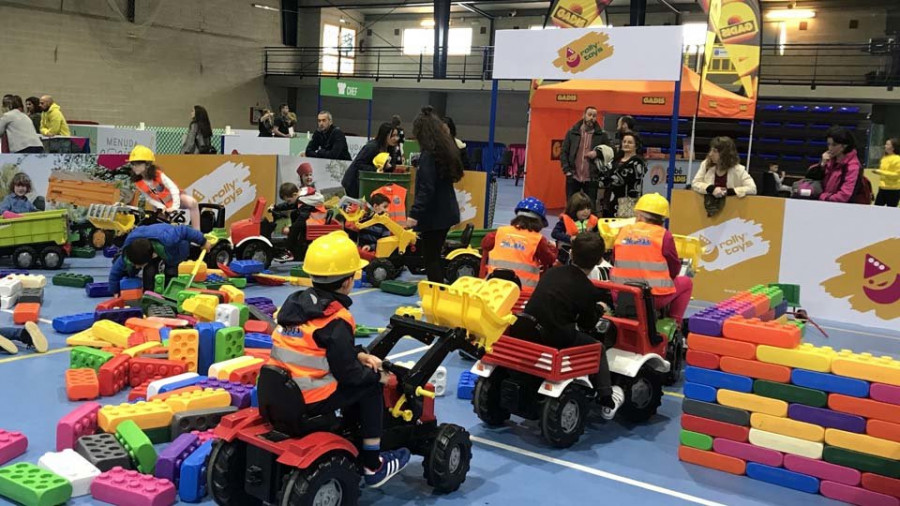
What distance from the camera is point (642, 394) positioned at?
5465 millimetres

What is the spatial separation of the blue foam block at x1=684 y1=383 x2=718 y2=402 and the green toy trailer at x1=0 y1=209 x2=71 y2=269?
7644 millimetres

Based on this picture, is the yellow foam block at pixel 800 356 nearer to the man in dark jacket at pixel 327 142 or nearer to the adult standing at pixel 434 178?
the adult standing at pixel 434 178

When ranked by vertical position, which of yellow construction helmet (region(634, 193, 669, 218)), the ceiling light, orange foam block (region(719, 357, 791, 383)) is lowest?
orange foam block (region(719, 357, 791, 383))

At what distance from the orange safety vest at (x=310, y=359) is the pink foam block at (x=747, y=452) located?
245 cm

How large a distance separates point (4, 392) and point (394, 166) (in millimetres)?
6634

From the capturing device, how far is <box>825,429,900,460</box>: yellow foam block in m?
4.26

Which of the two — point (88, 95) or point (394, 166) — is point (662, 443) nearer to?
point (394, 166)

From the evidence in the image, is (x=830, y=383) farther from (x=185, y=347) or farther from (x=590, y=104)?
(x=590, y=104)

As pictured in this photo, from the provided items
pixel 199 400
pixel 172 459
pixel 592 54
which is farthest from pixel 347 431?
pixel 592 54

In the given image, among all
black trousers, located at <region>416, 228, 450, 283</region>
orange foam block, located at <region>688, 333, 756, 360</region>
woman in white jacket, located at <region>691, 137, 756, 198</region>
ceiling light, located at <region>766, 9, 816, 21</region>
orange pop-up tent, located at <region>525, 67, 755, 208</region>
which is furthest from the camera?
ceiling light, located at <region>766, 9, 816, 21</region>

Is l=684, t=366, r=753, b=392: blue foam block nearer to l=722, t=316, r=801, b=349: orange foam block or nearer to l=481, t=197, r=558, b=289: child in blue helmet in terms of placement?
l=722, t=316, r=801, b=349: orange foam block

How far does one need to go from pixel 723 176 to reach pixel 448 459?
640 centimetres

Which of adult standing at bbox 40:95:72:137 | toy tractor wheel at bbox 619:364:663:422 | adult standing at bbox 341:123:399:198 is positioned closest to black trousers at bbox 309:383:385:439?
toy tractor wheel at bbox 619:364:663:422

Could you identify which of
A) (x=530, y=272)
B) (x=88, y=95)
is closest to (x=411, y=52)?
(x=88, y=95)
